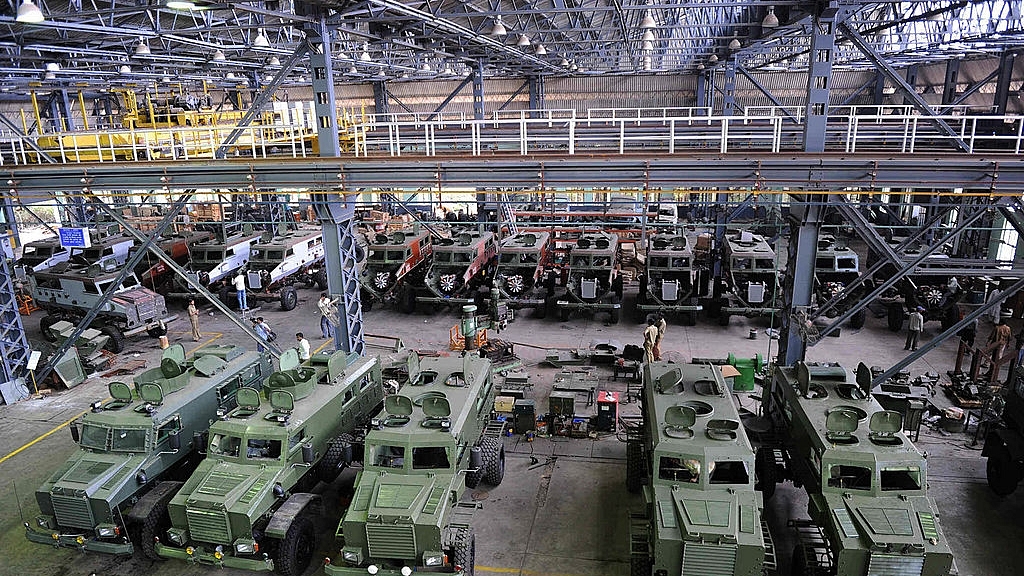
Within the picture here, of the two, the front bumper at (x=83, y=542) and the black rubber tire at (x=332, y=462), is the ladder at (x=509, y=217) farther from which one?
the front bumper at (x=83, y=542)

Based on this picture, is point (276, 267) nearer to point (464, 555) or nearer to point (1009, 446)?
point (464, 555)

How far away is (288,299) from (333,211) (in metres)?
9.51

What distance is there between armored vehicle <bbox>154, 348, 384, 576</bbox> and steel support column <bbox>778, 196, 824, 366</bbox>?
925 centimetres

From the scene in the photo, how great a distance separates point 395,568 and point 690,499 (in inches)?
161

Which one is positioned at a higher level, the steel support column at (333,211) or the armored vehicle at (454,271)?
the steel support column at (333,211)

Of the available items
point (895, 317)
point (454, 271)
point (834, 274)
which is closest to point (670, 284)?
point (834, 274)

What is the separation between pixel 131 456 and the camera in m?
10.7

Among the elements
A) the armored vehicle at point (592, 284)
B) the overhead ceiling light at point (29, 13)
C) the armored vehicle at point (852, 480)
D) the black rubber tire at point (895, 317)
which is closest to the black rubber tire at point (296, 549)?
the armored vehicle at point (852, 480)

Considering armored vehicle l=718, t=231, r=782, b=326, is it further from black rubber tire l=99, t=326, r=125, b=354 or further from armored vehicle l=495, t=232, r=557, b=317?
black rubber tire l=99, t=326, r=125, b=354

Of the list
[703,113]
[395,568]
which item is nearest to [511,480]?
[395,568]

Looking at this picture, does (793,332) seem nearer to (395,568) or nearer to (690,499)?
(690,499)

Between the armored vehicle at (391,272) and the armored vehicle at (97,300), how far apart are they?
21.3ft

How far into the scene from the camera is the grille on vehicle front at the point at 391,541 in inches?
343

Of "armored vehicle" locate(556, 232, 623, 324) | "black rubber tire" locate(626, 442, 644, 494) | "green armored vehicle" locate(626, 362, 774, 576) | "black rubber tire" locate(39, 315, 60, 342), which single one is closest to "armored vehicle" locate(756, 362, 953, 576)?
"green armored vehicle" locate(626, 362, 774, 576)
